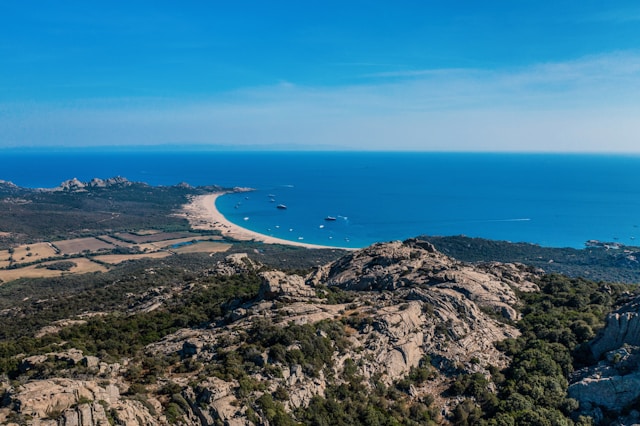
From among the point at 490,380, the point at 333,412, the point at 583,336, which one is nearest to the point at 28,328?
the point at 333,412

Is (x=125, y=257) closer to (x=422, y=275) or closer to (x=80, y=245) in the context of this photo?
(x=80, y=245)

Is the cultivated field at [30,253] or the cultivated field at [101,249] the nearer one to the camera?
the cultivated field at [101,249]

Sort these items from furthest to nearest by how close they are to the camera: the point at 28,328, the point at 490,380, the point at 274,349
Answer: the point at 28,328, the point at 490,380, the point at 274,349

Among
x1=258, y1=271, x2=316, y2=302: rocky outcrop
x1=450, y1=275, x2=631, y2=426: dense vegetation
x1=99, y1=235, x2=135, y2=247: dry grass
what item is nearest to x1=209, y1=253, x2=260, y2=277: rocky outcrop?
x1=258, y1=271, x2=316, y2=302: rocky outcrop

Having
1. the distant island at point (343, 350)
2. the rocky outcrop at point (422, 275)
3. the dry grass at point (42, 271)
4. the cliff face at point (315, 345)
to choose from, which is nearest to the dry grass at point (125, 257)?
the dry grass at point (42, 271)

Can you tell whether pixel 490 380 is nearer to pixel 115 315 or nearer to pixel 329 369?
pixel 329 369

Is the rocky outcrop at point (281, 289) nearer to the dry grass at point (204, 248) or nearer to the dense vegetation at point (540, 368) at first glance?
the dense vegetation at point (540, 368)
